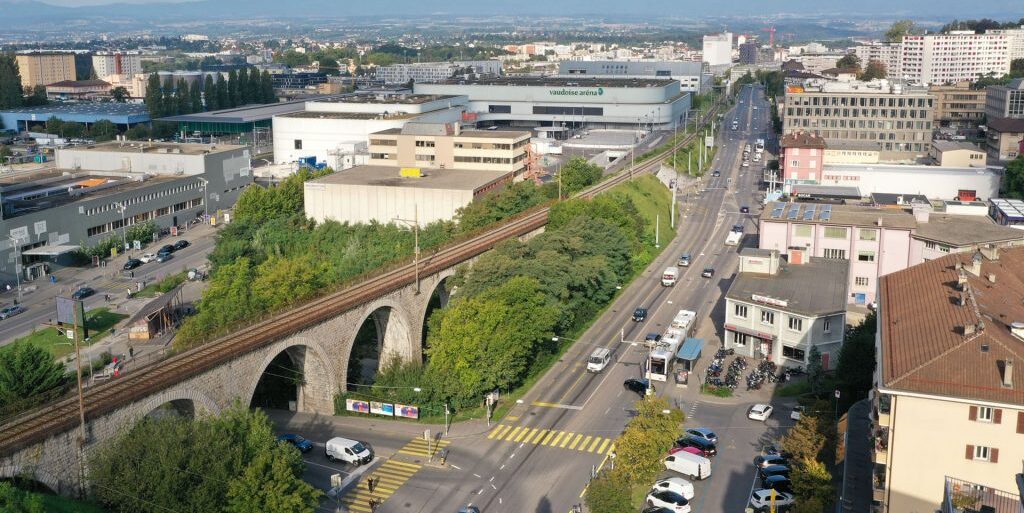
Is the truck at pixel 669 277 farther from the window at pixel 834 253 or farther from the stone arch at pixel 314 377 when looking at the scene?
the stone arch at pixel 314 377

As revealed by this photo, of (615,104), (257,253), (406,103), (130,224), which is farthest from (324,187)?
(615,104)

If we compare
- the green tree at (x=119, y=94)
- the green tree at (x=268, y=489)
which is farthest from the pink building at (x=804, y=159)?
the green tree at (x=119, y=94)

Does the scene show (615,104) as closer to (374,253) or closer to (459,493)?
(374,253)

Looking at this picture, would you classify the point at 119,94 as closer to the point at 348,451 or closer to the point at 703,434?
the point at 348,451

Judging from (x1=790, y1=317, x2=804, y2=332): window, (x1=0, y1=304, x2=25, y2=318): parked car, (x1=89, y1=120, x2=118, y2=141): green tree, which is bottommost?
(x1=0, y1=304, x2=25, y2=318): parked car

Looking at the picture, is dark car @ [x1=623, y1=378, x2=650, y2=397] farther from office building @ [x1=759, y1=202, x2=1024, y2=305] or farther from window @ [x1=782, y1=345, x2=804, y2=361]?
office building @ [x1=759, y1=202, x2=1024, y2=305]

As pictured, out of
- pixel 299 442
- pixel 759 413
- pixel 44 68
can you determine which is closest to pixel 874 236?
pixel 759 413

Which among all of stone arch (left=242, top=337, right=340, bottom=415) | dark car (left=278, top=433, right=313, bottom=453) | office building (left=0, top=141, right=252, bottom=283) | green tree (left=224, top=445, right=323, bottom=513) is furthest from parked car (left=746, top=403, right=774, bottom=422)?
office building (left=0, top=141, right=252, bottom=283)
